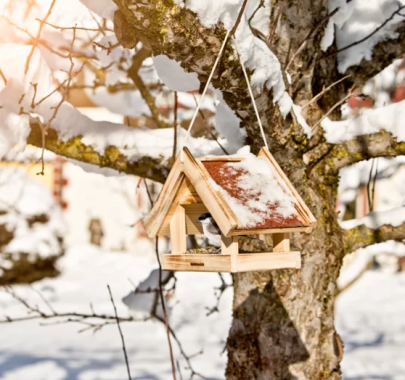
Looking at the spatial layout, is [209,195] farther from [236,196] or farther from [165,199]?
[165,199]

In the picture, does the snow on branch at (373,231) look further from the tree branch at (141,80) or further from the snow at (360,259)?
the snow at (360,259)

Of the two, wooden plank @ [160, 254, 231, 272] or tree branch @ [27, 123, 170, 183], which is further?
tree branch @ [27, 123, 170, 183]

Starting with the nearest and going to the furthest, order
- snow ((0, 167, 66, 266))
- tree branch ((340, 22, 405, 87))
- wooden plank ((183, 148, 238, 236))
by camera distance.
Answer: wooden plank ((183, 148, 238, 236))
tree branch ((340, 22, 405, 87))
snow ((0, 167, 66, 266))

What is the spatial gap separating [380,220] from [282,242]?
1215 mm

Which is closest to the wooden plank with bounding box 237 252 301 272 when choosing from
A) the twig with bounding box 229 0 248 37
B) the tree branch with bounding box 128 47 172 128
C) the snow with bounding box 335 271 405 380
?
the twig with bounding box 229 0 248 37

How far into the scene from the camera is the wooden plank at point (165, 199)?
2074 millimetres

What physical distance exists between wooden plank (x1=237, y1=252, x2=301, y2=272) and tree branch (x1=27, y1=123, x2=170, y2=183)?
3.51 ft

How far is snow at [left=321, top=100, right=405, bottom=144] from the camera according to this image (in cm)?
274

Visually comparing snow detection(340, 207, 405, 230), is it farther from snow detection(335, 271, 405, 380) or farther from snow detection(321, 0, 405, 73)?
snow detection(335, 271, 405, 380)

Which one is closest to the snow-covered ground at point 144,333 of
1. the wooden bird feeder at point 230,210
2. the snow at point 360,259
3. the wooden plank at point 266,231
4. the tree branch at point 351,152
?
the snow at point 360,259

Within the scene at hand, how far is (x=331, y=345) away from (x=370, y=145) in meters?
1.03

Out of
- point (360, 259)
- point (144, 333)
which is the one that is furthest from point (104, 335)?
point (360, 259)

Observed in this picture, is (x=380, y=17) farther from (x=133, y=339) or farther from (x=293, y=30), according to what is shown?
(x=133, y=339)

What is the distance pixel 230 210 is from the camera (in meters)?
1.88
